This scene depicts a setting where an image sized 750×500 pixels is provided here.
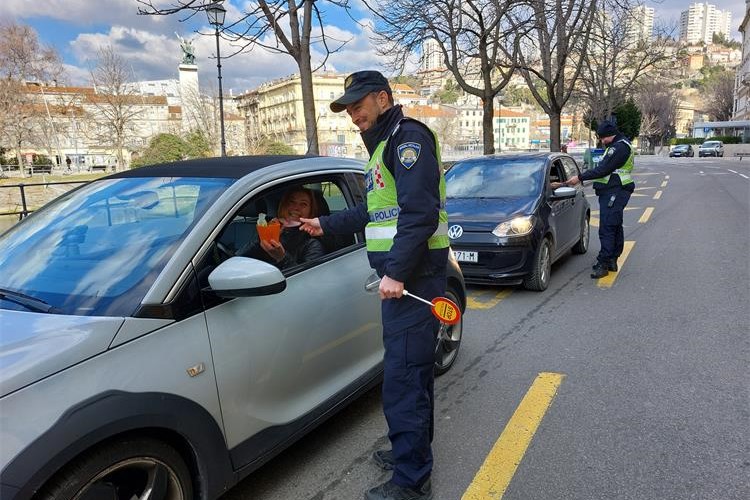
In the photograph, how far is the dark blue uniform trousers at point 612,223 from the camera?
6895mm

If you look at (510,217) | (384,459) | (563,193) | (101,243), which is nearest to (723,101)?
(563,193)

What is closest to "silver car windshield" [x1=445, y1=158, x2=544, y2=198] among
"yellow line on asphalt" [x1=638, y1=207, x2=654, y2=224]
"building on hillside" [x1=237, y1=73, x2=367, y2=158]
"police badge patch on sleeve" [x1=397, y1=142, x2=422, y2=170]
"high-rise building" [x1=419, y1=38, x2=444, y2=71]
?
"police badge patch on sleeve" [x1=397, y1=142, x2=422, y2=170]

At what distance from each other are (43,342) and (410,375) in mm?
1421

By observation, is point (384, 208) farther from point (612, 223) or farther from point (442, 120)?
point (442, 120)

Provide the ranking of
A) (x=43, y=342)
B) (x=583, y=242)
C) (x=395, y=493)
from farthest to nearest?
(x=583, y=242)
(x=395, y=493)
(x=43, y=342)

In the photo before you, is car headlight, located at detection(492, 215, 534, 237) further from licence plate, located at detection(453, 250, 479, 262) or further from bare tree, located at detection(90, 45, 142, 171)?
bare tree, located at detection(90, 45, 142, 171)

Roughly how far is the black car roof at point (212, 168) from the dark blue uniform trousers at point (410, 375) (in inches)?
40.9

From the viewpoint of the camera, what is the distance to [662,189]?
1978 centimetres

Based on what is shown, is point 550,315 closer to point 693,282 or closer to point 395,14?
point 693,282

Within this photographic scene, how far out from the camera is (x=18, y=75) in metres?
39.8

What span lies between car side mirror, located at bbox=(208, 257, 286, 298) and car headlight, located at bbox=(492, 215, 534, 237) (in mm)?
4180

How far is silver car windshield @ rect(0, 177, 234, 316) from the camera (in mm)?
2084

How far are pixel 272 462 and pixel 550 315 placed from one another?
352cm

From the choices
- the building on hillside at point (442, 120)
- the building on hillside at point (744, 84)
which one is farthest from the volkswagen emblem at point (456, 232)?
the building on hillside at point (744, 84)
